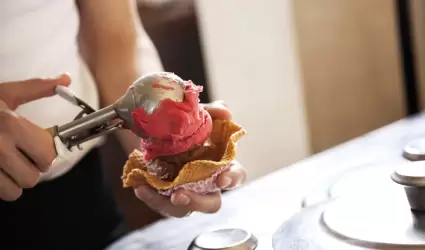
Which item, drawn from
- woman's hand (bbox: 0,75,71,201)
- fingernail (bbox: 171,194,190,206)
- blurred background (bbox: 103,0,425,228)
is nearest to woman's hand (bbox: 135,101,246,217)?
fingernail (bbox: 171,194,190,206)

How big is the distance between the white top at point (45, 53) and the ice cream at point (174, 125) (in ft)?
0.72

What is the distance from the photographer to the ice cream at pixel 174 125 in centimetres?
57

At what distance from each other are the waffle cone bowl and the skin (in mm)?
10

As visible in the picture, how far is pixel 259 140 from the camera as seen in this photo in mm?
1841

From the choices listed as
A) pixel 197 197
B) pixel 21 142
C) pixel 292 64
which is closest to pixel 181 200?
pixel 197 197

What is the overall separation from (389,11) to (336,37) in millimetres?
183

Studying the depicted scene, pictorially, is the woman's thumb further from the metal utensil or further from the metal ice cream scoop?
the metal utensil

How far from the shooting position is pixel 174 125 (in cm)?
59

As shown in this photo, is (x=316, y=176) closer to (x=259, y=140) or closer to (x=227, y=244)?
(x=227, y=244)

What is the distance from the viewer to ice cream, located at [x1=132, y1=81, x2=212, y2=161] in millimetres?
573

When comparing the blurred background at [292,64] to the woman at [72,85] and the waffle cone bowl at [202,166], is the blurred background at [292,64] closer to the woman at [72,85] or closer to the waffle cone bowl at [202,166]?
the woman at [72,85]

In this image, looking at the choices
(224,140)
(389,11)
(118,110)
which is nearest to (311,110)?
(389,11)

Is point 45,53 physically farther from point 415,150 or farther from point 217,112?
point 415,150

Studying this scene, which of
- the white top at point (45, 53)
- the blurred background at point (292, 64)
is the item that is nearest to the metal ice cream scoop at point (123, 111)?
the white top at point (45, 53)
